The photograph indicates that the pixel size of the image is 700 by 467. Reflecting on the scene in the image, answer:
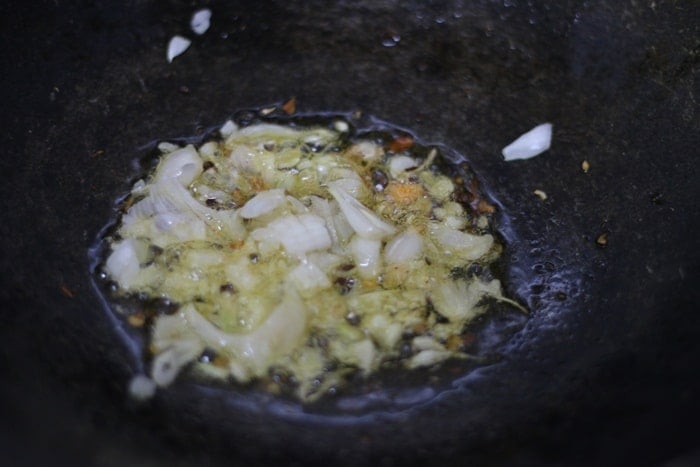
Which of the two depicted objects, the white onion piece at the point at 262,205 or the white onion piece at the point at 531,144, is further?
the white onion piece at the point at 531,144

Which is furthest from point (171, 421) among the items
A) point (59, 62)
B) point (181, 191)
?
point (59, 62)

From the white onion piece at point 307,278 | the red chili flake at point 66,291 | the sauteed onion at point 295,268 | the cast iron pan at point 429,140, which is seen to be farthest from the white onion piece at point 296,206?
the red chili flake at point 66,291

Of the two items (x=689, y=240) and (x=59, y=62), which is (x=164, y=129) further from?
(x=689, y=240)

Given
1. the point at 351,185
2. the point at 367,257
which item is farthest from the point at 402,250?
the point at 351,185

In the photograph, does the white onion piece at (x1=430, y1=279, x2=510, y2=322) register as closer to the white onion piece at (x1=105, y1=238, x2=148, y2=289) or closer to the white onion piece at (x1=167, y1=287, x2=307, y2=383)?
the white onion piece at (x1=167, y1=287, x2=307, y2=383)

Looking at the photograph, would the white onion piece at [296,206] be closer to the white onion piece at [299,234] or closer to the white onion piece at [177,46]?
the white onion piece at [299,234]

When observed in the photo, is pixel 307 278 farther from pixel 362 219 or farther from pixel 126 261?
pixel 126 261

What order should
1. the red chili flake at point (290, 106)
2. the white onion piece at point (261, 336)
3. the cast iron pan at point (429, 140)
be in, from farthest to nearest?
the red chili flake at point (290, 106)
the white onion piece at point (261, 336)
the cast iron pan at point (429, 140)
